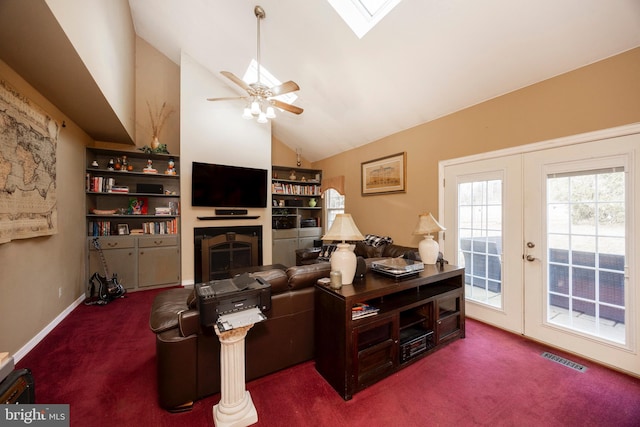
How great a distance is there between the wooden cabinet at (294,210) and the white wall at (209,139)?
0.36 metres

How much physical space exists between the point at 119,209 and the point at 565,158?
580 cm

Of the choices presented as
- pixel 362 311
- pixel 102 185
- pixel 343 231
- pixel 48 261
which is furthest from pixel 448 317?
pixel 102 185

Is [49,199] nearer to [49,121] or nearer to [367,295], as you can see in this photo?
[49,121]

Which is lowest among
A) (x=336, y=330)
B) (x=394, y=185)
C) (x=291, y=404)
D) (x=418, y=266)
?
(x=291, y=404)

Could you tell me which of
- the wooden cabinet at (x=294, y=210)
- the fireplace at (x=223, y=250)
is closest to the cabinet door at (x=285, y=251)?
the wooden cabinet at (x=294, y=210)

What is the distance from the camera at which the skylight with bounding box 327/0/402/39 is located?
2484 mm

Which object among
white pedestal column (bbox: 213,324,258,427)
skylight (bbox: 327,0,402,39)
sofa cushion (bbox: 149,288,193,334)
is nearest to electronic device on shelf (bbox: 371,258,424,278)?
white pedestal column (bbox: 213,324,258,427)

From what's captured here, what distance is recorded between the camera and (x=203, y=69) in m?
4.38

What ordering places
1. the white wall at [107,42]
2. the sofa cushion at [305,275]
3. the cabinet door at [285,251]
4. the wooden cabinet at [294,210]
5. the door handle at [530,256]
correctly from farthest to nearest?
the wooden cabinet at [294,210] < the cabinet door at [285,251] < the door handle at [530,256] < the sofa cushion at [305,275] < the white wall at [107,42]

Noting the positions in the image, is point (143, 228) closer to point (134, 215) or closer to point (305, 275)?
point (134, 215)

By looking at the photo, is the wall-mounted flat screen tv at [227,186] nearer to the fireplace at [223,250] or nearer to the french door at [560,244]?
the fireplace at [223,250]

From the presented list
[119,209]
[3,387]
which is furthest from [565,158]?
[119,209]

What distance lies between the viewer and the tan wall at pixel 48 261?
206cm

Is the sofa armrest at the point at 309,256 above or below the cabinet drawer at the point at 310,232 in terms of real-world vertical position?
below
